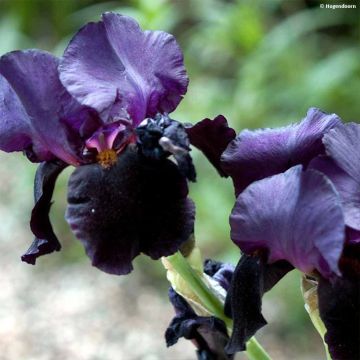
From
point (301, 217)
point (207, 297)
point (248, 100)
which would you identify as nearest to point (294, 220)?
point (301, 217)

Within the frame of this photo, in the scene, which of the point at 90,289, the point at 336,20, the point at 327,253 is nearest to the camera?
the point at 327,253

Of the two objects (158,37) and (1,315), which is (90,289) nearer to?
(1,315)

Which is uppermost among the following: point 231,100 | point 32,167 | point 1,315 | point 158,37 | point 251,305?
point 158,37

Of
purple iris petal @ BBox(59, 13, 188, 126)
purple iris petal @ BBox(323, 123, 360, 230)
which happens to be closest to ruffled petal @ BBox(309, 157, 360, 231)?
purple iris petal @ BBox(323, 123, 360, 230)

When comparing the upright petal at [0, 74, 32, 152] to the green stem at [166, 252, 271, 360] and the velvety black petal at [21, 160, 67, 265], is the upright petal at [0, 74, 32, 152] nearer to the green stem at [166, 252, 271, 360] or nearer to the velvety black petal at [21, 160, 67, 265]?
the velvety black petal at [21, 160, 67, 265]

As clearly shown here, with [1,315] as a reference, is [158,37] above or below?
above

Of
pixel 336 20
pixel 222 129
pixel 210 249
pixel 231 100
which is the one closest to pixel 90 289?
pixel 210 249

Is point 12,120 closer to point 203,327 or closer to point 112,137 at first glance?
point 112,137
